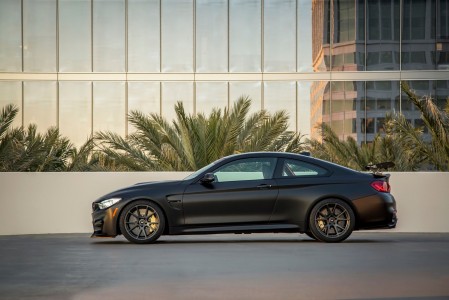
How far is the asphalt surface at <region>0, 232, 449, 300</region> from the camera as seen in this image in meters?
9.60

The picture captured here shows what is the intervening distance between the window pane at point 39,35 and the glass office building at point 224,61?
0.12ft

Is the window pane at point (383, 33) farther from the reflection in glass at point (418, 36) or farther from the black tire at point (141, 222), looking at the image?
the black tire at point (141, 222)

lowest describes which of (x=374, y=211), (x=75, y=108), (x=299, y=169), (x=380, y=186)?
(x=374, y=211)

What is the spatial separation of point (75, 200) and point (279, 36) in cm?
2086

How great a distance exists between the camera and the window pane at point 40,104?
131 ft

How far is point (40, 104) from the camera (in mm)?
40031

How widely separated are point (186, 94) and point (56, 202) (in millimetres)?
19628

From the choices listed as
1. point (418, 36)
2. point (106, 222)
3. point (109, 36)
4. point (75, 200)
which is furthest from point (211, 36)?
point (106, 222)

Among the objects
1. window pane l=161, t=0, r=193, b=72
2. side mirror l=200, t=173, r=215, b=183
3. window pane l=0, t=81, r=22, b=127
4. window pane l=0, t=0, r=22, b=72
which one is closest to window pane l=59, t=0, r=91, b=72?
window pane l=0, t=0, r=22, b=72

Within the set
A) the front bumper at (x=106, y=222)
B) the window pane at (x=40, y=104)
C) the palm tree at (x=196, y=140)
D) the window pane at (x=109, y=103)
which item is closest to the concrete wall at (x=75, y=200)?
the front bumper at (x=106, y=222)

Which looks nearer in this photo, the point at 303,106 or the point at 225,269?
the point at 225,269

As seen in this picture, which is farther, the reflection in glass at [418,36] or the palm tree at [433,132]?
the reflection in glass at [418,36]

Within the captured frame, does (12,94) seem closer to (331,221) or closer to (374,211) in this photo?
(331,221)

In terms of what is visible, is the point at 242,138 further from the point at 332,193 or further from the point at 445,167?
the point at 332,193
